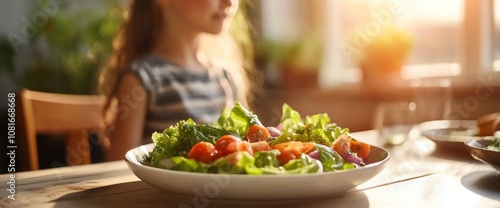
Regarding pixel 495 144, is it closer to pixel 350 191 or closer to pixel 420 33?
pixel 350 191

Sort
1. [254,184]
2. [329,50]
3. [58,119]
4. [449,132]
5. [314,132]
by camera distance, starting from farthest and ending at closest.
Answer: [329,50] → [58,119] → [449,132] → [314,132] → [254,184]

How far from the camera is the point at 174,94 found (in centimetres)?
179

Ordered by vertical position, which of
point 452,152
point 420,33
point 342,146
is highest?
point 420,33

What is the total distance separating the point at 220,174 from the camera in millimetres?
631

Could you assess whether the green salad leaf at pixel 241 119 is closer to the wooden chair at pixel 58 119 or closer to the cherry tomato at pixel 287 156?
the cherry tomato at pixel 287 156

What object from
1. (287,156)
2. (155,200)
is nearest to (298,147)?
(287,156)

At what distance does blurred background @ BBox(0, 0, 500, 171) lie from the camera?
7.33 ft

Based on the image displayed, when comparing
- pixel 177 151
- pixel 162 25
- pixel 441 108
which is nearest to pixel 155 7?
pixel 162 25

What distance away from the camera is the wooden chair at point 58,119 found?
1480 millimetres

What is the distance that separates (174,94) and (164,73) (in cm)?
8

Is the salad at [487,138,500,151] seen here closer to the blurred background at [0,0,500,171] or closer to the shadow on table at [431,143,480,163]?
the shadow on table at [431,143,480,163]

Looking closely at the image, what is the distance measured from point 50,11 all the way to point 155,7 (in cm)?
133

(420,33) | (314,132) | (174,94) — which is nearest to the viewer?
(314,132)

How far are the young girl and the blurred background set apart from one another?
0.77 m
